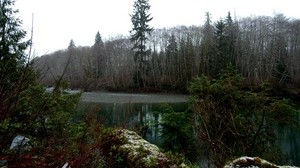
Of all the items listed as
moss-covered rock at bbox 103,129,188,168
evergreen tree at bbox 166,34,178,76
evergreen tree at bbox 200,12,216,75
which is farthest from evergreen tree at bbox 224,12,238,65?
moss-covered rock at bbox 103,129,188,168

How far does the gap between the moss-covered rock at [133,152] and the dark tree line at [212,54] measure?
113 feet

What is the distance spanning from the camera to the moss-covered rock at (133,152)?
587 cm

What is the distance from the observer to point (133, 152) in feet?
21.8

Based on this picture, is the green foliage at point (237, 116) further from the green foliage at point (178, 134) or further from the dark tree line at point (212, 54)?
the dark tree line at point (212, 54)

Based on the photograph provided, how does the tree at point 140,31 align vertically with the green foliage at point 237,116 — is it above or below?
above

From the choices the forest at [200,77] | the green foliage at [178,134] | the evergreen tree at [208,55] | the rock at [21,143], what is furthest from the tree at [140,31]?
the rock at [21,143]

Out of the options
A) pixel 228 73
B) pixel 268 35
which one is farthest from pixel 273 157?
pixel 268 35

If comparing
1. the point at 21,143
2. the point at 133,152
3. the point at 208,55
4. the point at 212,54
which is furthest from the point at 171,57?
the point at 21,143

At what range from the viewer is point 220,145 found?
8.80 meters

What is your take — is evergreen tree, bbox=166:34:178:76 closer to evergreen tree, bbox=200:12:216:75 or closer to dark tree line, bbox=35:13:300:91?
dark tree line, bbox=35:13:300:91

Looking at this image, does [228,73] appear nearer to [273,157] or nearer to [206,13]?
[273,157]

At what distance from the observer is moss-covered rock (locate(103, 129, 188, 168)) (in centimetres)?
587

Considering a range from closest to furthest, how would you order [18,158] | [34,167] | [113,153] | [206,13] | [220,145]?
[18,158]
[34,167]
[113,153]
[220,145]
[206,13]

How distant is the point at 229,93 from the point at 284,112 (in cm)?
180
